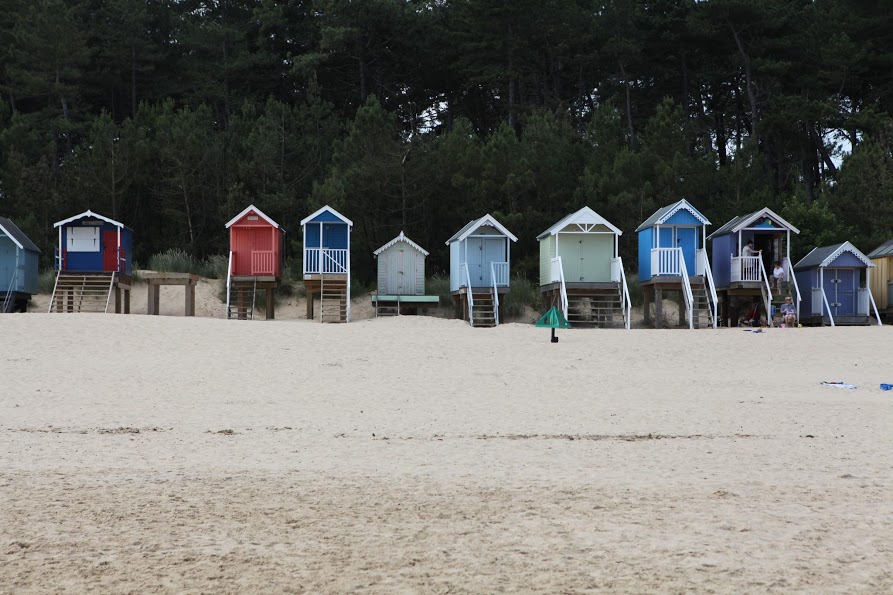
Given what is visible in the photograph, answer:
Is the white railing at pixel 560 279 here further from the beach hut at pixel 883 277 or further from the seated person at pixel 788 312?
the beach hut at pixel 883 277

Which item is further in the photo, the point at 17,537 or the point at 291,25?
the point at 291,25

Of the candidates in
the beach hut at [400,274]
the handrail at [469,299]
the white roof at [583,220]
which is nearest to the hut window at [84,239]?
the beach hut at [400,274]

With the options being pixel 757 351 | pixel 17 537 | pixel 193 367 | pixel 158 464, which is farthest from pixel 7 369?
pixel 757 351

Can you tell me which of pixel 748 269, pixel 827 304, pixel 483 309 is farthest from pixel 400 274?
pixel 827 304

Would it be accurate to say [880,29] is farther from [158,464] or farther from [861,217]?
[158,464]

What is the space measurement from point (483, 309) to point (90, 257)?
1296cm

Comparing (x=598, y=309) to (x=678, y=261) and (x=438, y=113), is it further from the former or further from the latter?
(x=438, y=113)

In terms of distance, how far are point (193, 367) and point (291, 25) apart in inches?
1443

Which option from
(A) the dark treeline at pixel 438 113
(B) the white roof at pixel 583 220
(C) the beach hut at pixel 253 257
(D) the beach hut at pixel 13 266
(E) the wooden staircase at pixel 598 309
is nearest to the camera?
(E) the wooden staircase at pixel 598 309

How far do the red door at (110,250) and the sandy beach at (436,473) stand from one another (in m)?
11.8

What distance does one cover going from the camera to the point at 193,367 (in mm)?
18734

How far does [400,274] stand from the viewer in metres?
33.3

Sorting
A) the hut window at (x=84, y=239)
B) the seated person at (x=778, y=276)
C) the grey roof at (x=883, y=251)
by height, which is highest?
the hut window at (x=84, y=239)

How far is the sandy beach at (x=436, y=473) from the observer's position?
21.9 ft
